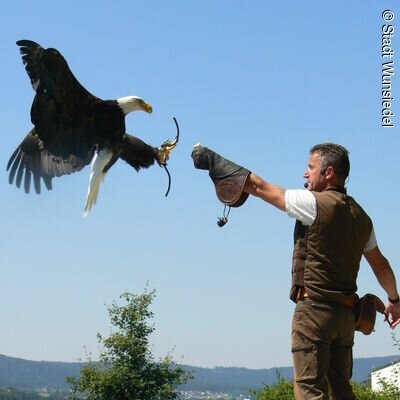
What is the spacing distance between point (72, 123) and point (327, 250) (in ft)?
13.9

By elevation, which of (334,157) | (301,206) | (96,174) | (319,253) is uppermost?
(96,174)

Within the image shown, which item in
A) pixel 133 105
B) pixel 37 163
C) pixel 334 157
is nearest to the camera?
pixel 334 157

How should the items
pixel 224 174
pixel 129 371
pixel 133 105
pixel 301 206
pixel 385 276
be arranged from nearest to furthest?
pixel 301 206 < pixel 224 174 < pixel 385 276 < pixel 133 105 < pixel 129 371

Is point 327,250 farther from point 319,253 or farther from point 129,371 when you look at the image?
point 129,371

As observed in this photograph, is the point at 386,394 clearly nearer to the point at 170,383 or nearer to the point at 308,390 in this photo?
the point at 308,390

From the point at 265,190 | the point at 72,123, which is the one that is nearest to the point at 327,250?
the point at 265,190

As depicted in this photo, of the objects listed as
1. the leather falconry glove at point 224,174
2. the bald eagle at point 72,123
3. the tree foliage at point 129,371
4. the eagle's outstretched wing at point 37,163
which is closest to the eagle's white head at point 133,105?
the bald eagle at point 72,123

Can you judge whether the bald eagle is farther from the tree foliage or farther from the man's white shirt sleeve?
the tree foliage

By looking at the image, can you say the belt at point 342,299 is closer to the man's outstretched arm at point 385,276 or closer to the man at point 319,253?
the man at point 319,253

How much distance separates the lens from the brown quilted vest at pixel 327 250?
4328mm

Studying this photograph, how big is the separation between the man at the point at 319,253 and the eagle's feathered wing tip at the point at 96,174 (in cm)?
337

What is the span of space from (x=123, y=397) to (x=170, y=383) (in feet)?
5.03

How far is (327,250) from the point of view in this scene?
4340 millimetres

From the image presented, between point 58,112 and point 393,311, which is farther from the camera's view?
point 58,112
